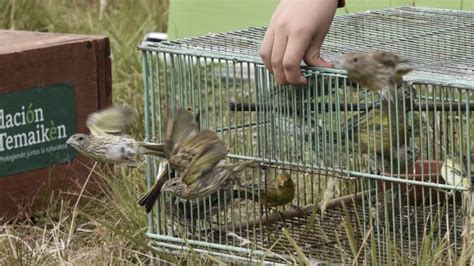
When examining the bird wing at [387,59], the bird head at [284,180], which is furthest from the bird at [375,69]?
the bird head at [284,180]

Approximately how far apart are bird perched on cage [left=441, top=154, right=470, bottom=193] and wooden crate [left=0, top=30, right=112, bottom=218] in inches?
56.6

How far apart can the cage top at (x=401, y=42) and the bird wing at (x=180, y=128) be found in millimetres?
218

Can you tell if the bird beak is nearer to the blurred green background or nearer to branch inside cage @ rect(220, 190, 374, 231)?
branch inside cage @ rect(220, 190, 374, 231)

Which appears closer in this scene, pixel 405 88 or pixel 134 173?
pixel 405 88

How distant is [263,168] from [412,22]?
732 millimetres

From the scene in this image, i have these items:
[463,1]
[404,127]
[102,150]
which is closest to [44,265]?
[102,150]

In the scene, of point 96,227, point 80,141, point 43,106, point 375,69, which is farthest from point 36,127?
point 375,69

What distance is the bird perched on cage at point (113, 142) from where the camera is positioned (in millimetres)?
2939

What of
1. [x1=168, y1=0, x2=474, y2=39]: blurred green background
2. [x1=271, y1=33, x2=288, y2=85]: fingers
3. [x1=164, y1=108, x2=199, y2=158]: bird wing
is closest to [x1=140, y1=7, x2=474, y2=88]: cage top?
[x1=271, y1=33, x2=288, y2=85]: fingers

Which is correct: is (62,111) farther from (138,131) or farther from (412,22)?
(412,22)

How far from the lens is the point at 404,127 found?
2838 mm

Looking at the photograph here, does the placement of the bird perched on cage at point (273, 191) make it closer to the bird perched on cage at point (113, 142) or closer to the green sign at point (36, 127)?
the bird perched on cage at point (113, 142)

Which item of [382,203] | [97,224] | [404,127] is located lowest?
[97,224]

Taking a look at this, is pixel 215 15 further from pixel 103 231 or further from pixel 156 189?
pixel 156 189
